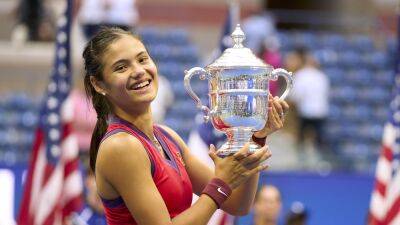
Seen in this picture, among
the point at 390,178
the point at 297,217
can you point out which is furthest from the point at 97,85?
the point at 297,217

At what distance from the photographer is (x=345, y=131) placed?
478 inches

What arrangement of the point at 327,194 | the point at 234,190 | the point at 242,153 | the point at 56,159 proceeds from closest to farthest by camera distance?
the point at 242,153, the point at 234,190, the point at 56,159, the point at 327,194

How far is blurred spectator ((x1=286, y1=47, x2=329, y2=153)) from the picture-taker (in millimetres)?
11484

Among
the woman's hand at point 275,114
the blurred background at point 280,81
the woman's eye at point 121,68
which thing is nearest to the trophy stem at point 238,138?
the woman's hand at point 275,114

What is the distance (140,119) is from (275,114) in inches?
18.0

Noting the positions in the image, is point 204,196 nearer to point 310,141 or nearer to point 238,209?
point 238,209

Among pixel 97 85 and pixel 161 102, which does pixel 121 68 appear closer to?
pixel 97 85

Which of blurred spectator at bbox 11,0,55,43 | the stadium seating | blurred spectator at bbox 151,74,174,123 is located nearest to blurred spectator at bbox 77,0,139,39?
blurred spectator at bbox 151,74,174,123

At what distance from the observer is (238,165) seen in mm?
3609

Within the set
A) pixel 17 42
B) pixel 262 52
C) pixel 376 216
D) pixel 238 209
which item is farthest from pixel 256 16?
pixel 238 209

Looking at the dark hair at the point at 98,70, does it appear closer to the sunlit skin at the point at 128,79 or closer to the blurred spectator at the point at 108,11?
the sunlit skin at the point at 128,79

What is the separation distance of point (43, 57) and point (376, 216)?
6454mm

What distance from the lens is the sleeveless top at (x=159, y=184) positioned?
12.1ft

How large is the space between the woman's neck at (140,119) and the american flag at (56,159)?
2873 millimetres
